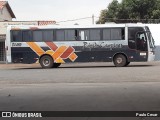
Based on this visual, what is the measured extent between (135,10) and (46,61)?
46.1ft

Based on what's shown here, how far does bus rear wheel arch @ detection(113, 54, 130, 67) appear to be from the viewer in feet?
96.0

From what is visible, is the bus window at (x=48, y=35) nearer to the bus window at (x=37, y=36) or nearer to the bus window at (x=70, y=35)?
the bus window at (x=37, y=36)

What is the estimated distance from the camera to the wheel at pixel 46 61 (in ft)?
99.4

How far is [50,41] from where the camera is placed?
30.6 meters

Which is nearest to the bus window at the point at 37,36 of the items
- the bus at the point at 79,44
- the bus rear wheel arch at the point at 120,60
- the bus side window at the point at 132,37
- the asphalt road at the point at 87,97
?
the bus at the point at 79,44

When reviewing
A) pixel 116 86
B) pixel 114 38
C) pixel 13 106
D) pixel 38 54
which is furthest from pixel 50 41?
pixel 13 106

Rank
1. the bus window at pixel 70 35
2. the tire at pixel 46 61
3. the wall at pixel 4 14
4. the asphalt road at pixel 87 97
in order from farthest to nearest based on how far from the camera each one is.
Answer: the wall at pixel 4 14 < the bus window at pixel 70 35 < the tire at pixel 46 61 < the asphalt road at pixel 87 97

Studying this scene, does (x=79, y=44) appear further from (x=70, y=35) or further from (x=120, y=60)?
(x=120, y=60)

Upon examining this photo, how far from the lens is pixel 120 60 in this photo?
96.6ft

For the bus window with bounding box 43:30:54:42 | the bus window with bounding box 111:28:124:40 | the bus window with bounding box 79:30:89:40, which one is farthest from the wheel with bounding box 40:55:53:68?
the bus window with bounding box 111:28:124:40

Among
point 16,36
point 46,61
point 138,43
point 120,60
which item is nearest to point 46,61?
point 46,61

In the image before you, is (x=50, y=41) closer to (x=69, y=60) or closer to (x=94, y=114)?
(x=69, y=60)

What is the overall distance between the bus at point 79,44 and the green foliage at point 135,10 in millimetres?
6317

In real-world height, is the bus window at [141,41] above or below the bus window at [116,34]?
below
